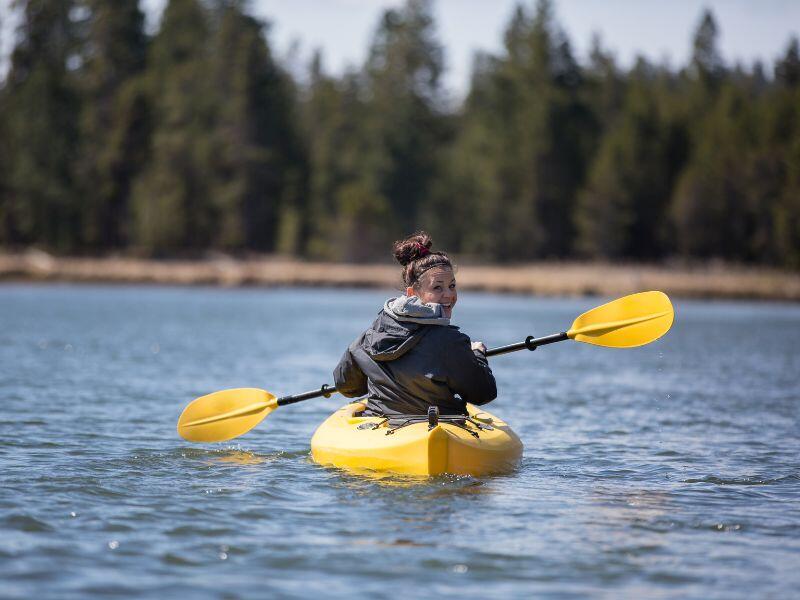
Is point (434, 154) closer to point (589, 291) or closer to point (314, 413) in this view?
point (589, 291)

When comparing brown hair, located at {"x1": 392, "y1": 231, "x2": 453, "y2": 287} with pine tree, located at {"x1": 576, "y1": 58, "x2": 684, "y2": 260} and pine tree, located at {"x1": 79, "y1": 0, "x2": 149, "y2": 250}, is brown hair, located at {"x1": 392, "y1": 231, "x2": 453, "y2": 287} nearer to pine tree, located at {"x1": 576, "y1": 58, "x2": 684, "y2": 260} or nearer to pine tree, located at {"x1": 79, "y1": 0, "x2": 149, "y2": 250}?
pine tree, located at {"x1": 576, "y1": 58, "x2": 684, "y2": 260}

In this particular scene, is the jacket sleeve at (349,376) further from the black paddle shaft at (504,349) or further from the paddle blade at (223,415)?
the paddle blade at (223,415)

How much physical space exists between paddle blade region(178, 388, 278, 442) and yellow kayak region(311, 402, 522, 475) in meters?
0.91

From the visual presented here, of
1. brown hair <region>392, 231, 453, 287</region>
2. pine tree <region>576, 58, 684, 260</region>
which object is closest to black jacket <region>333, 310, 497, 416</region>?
brown hair <region>392, 231, 453, 287</region>

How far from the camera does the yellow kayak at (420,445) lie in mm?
6895

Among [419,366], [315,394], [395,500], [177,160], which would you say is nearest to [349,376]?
[419,366]

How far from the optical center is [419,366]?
23.0ft

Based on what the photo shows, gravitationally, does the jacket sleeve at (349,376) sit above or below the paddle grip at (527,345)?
below

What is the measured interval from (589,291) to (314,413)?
2639cm

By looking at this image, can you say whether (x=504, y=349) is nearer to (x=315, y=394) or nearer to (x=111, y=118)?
(x=315, y=394)

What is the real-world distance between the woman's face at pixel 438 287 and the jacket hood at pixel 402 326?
0.11 meters

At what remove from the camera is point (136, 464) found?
25.6ft

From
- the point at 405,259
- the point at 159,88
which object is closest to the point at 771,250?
the point at 159,88

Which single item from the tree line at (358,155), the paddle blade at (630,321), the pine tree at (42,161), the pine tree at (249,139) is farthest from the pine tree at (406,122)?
the paddle blade at (630,321)
